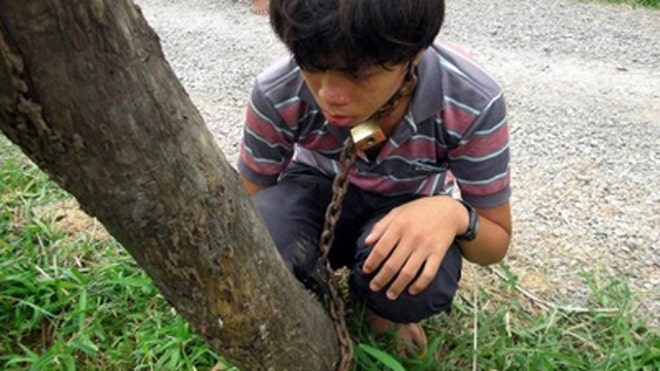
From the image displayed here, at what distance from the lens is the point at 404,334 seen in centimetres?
198

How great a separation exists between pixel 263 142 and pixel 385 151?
30cm

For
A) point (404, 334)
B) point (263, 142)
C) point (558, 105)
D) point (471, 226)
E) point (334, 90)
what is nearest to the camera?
point (334, 90)

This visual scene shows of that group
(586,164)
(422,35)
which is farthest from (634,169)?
(422,35)

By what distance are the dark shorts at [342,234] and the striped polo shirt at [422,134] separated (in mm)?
57

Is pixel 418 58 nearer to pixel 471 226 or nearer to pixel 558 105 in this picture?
pixel 471 226

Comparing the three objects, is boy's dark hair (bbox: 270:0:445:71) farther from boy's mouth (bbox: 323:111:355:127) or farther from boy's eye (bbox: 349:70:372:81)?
boy's mouth (bbox: 323:111:355:127)

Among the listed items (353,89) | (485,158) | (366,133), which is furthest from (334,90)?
(485,158)

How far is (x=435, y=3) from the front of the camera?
1351 millimetres

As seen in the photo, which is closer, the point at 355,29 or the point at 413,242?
the point at 355,29

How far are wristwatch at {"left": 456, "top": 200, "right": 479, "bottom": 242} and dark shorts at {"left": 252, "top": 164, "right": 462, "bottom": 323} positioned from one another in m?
0.07

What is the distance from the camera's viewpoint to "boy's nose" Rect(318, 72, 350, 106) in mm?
1418

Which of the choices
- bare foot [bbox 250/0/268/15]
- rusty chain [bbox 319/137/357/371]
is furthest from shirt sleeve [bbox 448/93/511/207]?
bare foot [bbox 250/0/268/15]

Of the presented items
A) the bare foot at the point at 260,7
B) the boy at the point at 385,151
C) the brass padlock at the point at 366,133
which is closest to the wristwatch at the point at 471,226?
the boy at the point at 385,151

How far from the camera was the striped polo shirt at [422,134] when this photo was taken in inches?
63.3
